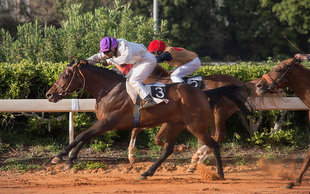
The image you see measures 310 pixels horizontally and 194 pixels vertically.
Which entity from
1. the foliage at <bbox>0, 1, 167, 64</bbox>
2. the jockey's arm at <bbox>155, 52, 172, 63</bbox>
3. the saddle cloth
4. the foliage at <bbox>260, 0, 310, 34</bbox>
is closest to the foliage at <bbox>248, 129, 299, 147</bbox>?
the jockey's arm at <bbox>155, 52, 172, 63</bbox>

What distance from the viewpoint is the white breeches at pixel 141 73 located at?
6.00 meters

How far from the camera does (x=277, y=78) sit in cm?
614

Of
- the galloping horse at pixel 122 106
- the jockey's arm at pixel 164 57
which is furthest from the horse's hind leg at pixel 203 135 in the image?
the jockey's arm at pixel 164 57

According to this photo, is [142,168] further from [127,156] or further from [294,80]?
[294,80]

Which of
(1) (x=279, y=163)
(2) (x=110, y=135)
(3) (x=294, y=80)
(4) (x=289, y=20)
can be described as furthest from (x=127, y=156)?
(4) (x=289, y=20)

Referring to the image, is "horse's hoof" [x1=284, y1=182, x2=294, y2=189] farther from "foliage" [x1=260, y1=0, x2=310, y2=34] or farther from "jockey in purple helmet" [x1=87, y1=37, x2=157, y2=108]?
"foliage" [x1=260, y1=0, x2=310, y2=34]

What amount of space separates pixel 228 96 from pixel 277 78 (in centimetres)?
81

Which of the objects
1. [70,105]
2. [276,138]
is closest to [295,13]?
[276,138]

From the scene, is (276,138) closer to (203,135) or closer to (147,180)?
(203,135)

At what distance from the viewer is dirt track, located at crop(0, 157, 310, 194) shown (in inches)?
219

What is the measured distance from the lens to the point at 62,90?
613cm

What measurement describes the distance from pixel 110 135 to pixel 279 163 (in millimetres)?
3137

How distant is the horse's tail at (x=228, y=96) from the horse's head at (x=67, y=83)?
195cm

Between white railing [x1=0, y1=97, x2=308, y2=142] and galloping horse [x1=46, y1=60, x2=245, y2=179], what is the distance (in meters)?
1.03
